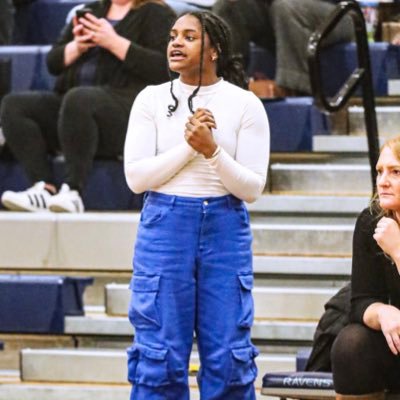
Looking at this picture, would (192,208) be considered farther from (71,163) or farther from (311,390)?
(71,163)

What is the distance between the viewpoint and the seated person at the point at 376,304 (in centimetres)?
363

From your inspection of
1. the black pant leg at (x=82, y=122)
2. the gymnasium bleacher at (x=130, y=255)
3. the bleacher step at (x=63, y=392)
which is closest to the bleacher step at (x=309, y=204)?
the gymnasium bleacher at (x=130, y=255)

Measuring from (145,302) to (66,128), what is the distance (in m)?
1.95

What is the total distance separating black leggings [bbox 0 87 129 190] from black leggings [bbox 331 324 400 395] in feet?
7.67

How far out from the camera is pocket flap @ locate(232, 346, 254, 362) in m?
4.01

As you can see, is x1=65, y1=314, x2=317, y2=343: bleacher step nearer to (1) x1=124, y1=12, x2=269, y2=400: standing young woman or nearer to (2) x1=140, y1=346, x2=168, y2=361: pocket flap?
(1) x1=124, y1=12, x2=269, y2=400: standing young woman

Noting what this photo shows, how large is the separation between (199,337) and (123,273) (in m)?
1.64

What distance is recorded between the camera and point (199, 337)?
4.04 metres

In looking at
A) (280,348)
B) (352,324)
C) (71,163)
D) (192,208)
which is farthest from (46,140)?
(352,324)

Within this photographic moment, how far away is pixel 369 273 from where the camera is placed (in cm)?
372

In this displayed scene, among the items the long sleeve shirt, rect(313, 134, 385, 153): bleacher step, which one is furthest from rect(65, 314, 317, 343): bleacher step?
the long sleeve shirt

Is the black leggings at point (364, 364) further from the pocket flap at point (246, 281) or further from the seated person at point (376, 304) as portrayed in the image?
the pocket flap at point (246, 281)

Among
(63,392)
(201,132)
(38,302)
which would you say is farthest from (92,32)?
(201,132)

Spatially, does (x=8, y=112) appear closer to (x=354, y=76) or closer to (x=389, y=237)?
(x=354, y=76)
